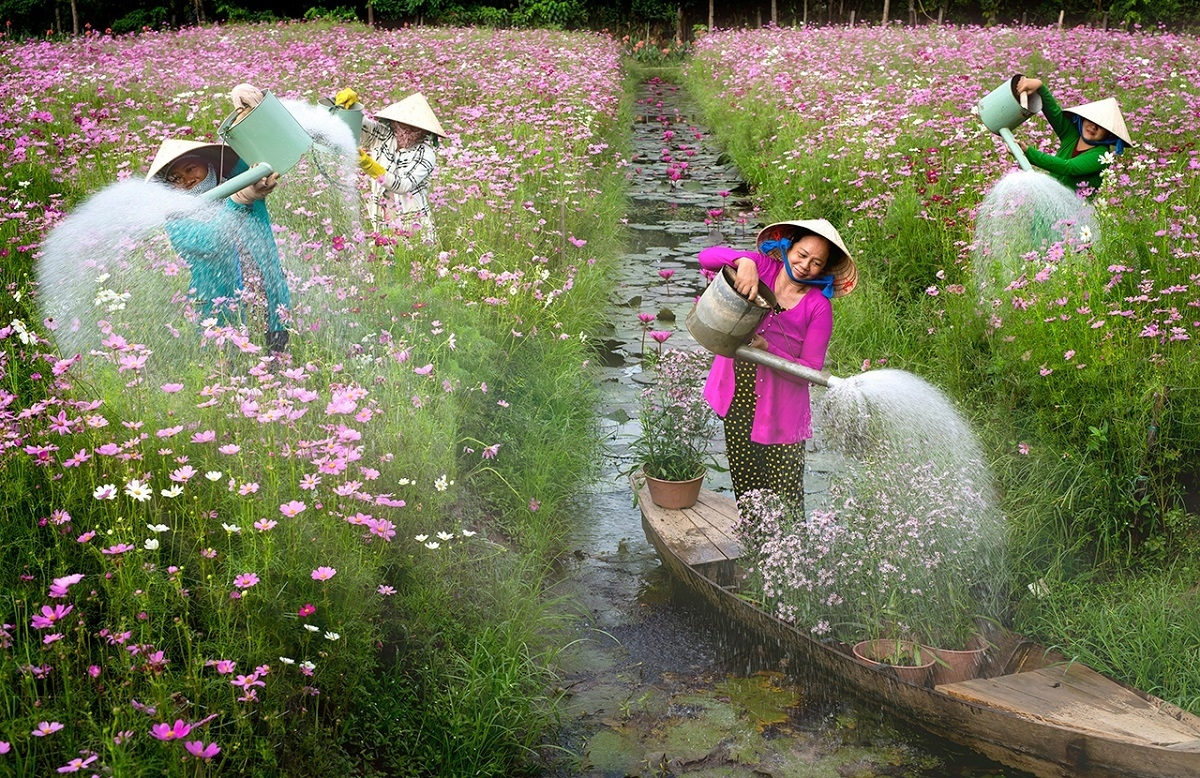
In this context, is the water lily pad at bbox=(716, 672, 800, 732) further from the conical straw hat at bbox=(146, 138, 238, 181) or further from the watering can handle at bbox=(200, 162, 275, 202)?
the conical straw hat at bbox=(146, 138, 238, 181)

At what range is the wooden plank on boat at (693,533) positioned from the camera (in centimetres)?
434

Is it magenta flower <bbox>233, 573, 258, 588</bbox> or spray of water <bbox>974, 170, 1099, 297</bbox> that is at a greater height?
spray of water <bbox>974, 170, 1099, 297</bbox>

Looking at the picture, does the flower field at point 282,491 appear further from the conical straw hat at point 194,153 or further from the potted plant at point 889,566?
the potted plant at point 889,566

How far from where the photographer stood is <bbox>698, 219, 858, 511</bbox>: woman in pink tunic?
392cm

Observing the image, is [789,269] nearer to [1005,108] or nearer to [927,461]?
[927,461]

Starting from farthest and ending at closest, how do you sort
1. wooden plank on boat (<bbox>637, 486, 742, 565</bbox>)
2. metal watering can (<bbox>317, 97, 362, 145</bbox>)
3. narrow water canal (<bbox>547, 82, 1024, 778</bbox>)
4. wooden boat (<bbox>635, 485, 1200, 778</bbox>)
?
metal watering can (<bbox>317, 97, 362, 145</bbox>) → wooden plank on boat (<bbox>637, 486, 742, 565</bbox>) → narrow water canal (<bbox>547, 82, 1024, 778</bbox>) → wooden boat (<bbox>635, 485, 1200, 778</bbox>)

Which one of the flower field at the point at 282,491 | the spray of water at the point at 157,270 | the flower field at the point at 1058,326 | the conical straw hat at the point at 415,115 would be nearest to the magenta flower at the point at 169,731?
the flower field at the point at 282,491

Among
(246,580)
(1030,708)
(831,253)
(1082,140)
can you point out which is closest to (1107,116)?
(1082,140)

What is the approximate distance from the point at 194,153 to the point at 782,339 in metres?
2.59

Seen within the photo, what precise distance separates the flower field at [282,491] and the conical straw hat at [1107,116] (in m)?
3.37

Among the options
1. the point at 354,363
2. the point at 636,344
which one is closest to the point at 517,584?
the point at 354,363

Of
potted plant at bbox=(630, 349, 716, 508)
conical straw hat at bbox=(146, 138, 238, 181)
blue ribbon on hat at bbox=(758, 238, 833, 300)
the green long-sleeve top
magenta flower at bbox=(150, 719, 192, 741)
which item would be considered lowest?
potted plant at bbox=(630, 349, 716, 508)

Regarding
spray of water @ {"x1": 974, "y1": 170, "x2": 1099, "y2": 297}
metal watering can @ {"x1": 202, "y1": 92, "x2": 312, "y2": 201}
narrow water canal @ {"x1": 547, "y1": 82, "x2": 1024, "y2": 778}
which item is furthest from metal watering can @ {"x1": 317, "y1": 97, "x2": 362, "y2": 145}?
spray of water @ {"x1": 974, "y1": 170, "x2": 1099, "y2": 297}

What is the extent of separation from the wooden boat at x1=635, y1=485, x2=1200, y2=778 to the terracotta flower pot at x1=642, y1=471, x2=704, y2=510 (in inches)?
28.5
